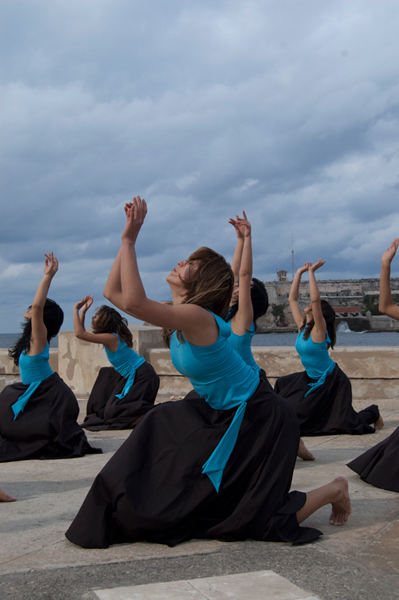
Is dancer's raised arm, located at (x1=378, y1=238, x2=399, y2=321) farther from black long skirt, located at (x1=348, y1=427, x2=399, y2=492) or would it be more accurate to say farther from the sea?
the sea

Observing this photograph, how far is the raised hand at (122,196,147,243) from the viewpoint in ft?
9.48

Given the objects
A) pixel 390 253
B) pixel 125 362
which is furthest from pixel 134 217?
pixel 125 362

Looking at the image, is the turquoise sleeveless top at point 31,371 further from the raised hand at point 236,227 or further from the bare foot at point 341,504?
the bare foot at point 341,504

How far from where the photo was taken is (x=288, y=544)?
116 inches

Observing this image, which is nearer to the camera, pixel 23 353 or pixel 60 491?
pixel 60 491

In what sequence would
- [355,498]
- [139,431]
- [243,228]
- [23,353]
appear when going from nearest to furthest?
[139,431] → [355,498] → [243,228] → [23,353]

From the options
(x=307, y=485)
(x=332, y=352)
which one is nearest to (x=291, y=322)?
(x=332, y=352)

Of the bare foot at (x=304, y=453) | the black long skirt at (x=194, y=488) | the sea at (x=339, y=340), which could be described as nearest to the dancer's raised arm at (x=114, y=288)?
the black long skirt at (x=194, y=488)

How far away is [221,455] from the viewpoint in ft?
10.0

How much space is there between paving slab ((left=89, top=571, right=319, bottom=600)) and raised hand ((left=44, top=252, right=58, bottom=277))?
3804mm

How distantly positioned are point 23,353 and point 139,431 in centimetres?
336

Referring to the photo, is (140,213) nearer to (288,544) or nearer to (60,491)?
(288,544)

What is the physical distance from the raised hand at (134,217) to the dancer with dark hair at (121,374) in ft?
16.0

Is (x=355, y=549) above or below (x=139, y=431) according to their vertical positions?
below
